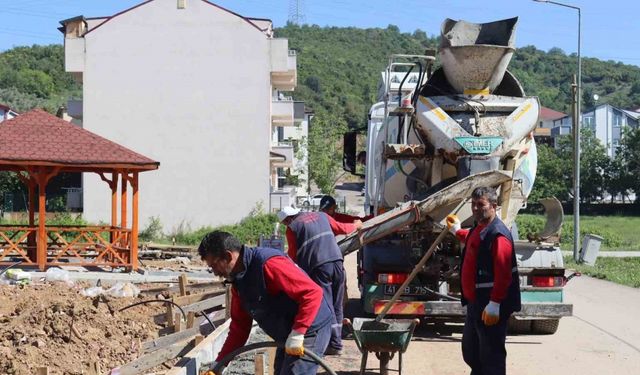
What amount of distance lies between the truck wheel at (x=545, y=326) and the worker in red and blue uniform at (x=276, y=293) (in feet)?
23.2

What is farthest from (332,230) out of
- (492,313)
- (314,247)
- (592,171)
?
(592,171)

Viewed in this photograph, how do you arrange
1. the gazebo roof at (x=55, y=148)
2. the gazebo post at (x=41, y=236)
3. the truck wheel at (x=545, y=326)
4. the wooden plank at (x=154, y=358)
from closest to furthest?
the wooden plank at (x=154, y=358) < the truck wheel at (x=545, y=326) < the gazebo roof at (x=55, y=148) < the gazebo post at (x=41, y=236)

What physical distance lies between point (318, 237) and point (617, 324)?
266 inches

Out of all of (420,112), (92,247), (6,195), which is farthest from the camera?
(6,195)

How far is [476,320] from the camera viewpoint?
Result: 291 inches

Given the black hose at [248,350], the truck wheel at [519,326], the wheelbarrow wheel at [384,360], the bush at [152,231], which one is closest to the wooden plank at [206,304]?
the wheelbarrow wheel at [384,360]

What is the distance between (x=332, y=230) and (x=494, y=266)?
9.33 feet

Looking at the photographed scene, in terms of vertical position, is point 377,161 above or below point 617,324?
above

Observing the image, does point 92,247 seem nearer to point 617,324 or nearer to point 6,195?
point 617,324

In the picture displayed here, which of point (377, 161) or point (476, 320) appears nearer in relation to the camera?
point (476, 320)

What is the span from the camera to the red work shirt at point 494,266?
23.5ft

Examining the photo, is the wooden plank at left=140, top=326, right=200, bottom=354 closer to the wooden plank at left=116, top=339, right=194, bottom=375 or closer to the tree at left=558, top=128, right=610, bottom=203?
the wooden plank at left=116, top=339, right=194, bottom=375

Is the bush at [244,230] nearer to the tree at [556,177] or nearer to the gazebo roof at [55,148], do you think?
the gazebo roof at [55,148]

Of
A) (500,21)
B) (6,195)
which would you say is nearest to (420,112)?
(500,21)
